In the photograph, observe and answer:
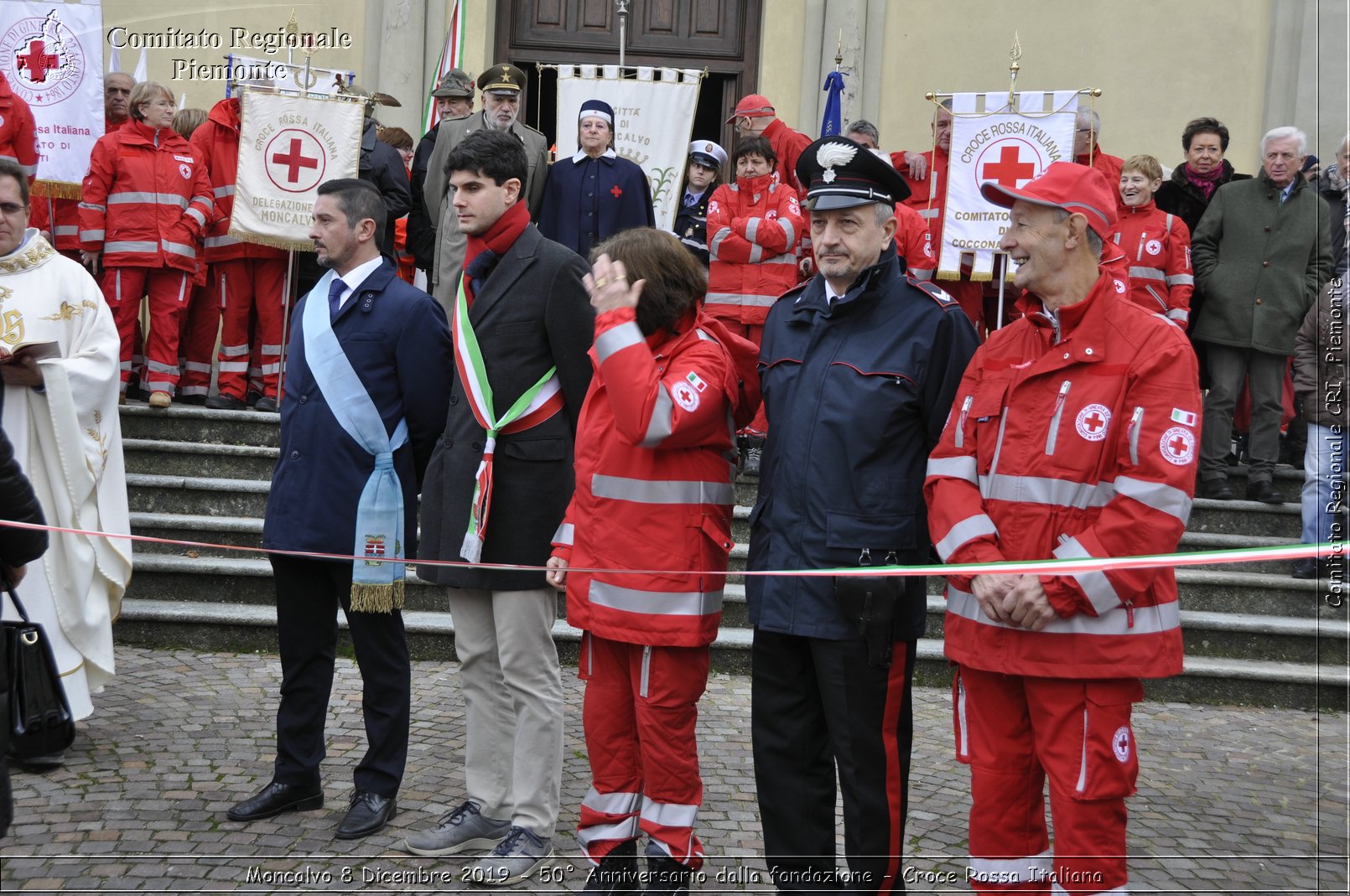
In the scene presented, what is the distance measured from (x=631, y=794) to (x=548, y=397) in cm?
134

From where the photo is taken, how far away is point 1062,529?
133 inches

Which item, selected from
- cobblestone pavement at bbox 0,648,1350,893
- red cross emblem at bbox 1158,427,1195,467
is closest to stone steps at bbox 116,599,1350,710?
cobblestone pavement at bbox 0,648,1350,893

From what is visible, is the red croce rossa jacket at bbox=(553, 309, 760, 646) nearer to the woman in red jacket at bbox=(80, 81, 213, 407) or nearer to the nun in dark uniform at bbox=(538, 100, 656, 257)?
the nun in dark uniform at bbox=(538, 100, 656, 257)

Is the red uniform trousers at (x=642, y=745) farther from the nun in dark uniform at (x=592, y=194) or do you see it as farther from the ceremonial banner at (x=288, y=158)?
the ceremonial banner at (x=288, y=158)

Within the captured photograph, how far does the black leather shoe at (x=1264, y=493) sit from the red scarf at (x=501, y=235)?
18.5 feet

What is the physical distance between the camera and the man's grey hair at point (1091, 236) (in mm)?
3475

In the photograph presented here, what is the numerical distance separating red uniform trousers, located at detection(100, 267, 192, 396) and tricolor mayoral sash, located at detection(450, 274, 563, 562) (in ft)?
16.9

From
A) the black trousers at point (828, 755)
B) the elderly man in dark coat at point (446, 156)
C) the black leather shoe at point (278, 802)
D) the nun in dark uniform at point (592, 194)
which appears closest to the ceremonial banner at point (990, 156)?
the nun in dark uniform at point (592, 194)

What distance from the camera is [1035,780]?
352 cm

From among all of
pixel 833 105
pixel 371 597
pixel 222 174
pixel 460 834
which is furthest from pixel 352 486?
pixel 833 105

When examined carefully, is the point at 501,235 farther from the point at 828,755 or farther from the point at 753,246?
the point at 753,246

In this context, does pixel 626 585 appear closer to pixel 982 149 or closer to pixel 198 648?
pixel 198 648

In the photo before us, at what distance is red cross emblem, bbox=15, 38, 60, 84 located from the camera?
935 centimetres

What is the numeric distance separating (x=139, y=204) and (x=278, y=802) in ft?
17.9
